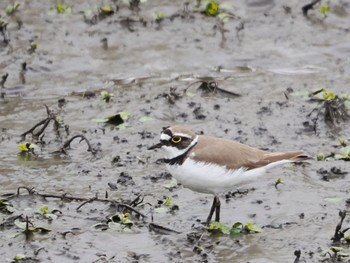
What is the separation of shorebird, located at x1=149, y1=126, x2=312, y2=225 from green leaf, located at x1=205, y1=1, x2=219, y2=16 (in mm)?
6572

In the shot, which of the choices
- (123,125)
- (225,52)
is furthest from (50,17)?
(123,125)

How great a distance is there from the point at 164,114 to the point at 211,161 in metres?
3.68

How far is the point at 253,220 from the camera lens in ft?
30.4

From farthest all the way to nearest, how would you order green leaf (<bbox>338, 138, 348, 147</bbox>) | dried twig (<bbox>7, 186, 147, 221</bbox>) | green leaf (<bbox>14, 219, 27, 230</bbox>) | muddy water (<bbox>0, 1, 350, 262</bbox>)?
1. green leaf (<bbox>338, 138, 348, 147</bbox>)
2. dried twig (<bbox>7, 186, 147, 221</bbox>)
3. muddy water (<bbox>0, 1, 350, 262</bbox>)
4. green leaf (<bbox>14, 219, 27, 230</bbox>)

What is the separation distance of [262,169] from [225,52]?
594cm

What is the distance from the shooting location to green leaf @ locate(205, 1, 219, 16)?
15.4m

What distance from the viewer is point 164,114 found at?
492 inches

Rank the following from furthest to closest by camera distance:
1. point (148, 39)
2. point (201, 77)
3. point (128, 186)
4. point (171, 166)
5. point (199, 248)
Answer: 1. point (148, 39)
2. point (201, 77)
3. point (128, 186)
4. point (171, 166)
5. point (199, 248)

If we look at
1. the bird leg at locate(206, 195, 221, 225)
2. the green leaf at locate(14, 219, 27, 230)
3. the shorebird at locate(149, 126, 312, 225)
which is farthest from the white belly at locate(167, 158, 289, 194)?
the green leaf at locate(14, 219, 27, 230)

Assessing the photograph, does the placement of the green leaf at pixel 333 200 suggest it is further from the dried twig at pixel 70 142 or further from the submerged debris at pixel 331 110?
the dried twig at pixel 70 142

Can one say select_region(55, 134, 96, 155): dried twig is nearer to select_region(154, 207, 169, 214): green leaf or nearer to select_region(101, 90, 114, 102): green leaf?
select_region(101, 90, 114, 102): green leaf

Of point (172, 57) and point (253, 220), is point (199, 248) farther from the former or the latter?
point (172, 57)

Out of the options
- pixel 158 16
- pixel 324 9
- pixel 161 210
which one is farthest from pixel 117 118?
pixel 324 9

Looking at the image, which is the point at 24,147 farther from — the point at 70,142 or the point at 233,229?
the point at 233,229
